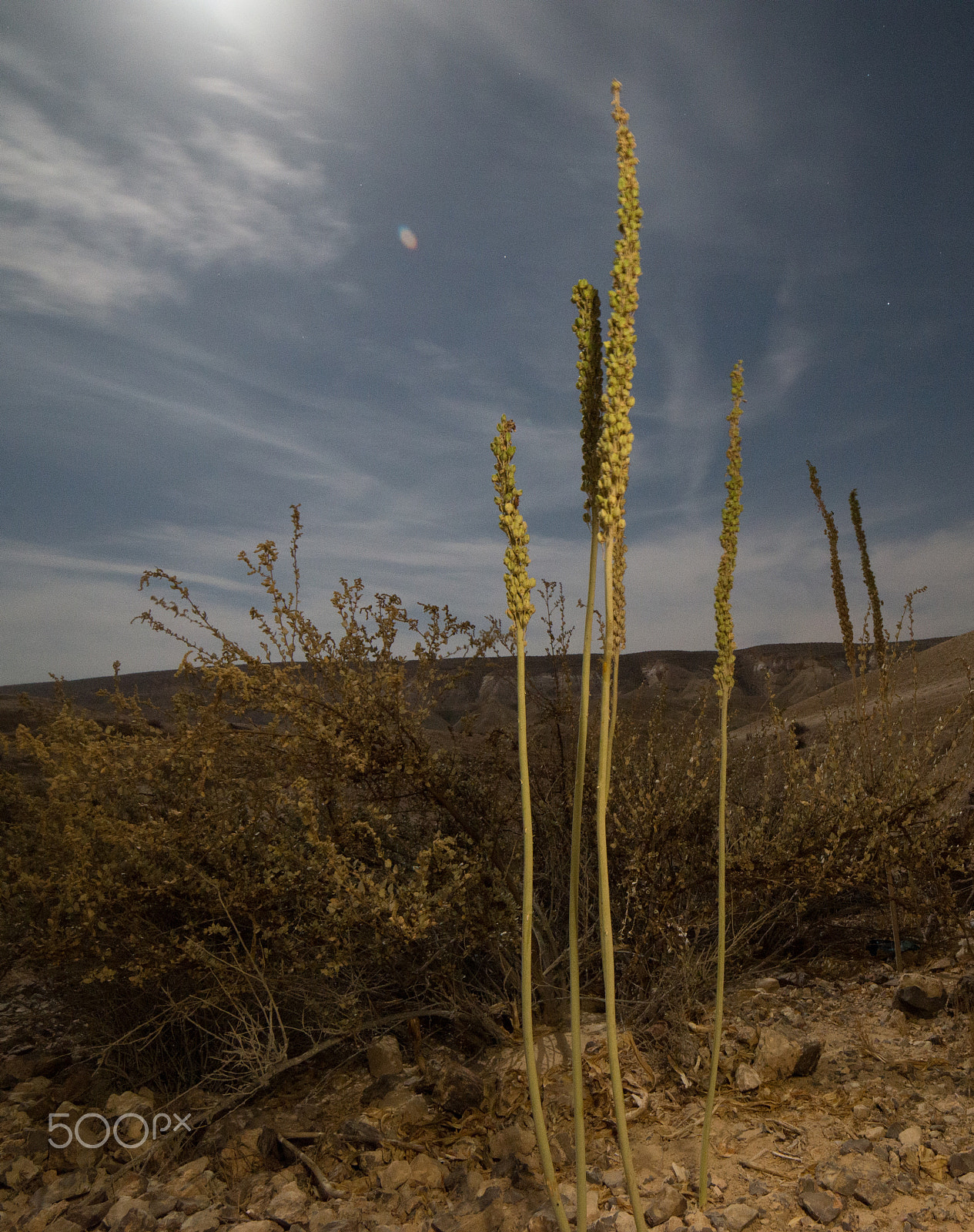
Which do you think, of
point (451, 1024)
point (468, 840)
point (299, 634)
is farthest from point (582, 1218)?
point (299, 634)

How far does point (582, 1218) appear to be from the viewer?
1.74 metres

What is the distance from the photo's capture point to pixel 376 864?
13.7ft

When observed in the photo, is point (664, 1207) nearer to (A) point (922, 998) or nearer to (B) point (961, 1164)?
(B) point (961, 1164)

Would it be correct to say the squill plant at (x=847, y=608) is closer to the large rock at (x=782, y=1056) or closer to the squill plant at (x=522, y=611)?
the large rock at (x=782, y=1056)

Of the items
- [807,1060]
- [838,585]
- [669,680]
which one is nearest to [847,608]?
[838,585]

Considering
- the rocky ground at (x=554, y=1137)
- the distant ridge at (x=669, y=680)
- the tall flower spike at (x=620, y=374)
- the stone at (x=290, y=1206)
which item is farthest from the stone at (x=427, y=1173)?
the distant ridge at (x=669, y=680)

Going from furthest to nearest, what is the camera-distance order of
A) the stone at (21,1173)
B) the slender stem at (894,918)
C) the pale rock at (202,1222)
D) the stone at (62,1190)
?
the slender stem at (894,918) → the stone at (21,1173) → the stone at (62,1190) → the pale rock at (202,1222)

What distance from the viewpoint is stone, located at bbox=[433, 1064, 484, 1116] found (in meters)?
3.28

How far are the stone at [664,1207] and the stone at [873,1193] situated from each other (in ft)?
1.86

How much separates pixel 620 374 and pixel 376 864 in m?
3.15
